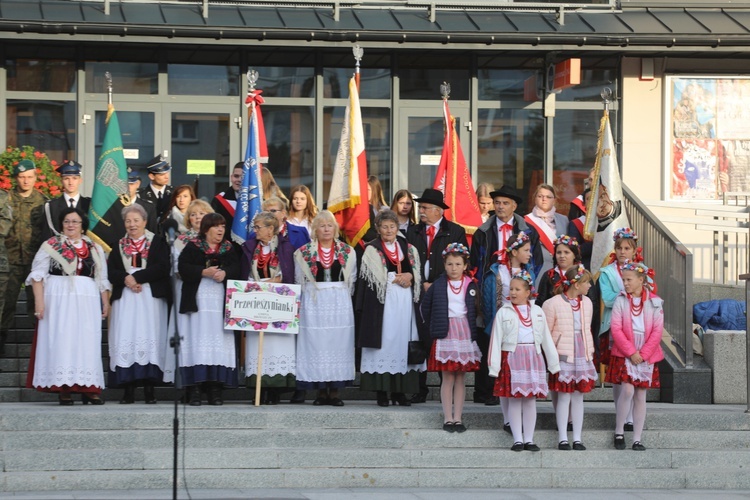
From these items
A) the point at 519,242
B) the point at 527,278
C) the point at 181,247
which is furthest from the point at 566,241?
the point at 181,247

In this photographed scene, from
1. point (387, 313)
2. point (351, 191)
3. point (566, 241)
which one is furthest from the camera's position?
point (351, 191)

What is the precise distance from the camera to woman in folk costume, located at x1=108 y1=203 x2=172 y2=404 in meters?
12.4

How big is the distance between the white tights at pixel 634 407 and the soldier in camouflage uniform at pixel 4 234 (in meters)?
6.22

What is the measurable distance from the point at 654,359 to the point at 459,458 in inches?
81.4

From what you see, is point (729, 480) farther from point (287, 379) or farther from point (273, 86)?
point (273, 86)

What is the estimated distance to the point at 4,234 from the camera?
43.9 feet

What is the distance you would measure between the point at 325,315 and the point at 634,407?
10.1 feet

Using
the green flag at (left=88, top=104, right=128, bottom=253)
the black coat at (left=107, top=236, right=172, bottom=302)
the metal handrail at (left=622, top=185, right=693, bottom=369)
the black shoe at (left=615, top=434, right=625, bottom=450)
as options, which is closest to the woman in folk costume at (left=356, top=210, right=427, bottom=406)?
the black coat at (left=107, top=236, right=172, bottom=302)

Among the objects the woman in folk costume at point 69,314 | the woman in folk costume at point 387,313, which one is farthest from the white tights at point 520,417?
the woman in folk costume at point 69,314

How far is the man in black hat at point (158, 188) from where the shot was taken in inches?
576

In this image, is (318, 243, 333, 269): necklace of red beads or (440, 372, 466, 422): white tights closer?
(440, 372, 466, 422): white tights

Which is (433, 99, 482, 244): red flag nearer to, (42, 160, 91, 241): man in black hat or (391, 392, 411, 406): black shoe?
(391, 392, 411, 406): black shoe

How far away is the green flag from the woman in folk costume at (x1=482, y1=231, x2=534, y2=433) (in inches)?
159

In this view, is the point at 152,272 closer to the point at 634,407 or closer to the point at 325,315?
the point at 325,315
